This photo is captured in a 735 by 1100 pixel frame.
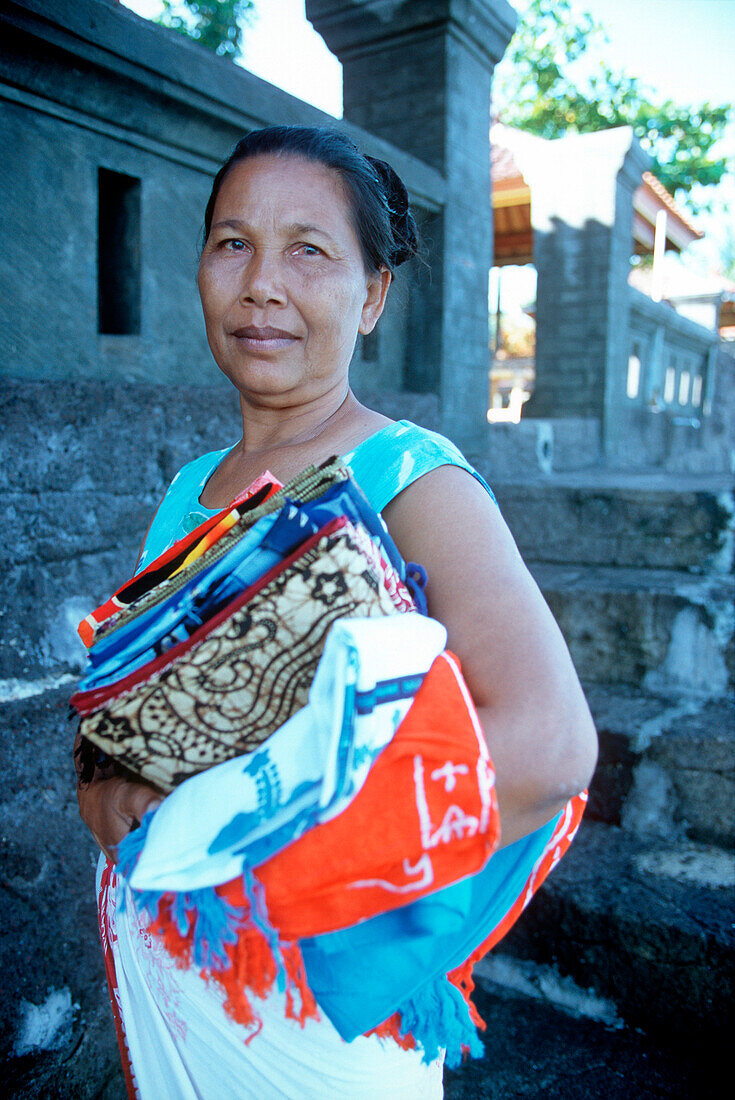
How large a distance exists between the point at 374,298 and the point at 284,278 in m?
0.21

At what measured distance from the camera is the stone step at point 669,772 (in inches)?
88.9

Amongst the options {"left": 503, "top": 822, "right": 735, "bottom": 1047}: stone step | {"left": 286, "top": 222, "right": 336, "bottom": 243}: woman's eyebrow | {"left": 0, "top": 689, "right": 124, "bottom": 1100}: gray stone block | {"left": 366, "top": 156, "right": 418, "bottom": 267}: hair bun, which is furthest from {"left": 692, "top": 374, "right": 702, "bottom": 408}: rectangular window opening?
{"left": 286, "top": 222, "right": 336, "bottom": 243}: woman's eyebrow

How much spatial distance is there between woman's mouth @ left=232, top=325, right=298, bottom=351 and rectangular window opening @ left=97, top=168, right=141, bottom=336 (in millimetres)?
1451

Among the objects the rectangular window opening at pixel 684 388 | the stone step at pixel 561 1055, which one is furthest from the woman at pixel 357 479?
the rectangular window opening at pixel 684 388

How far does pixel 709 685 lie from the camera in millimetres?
2539

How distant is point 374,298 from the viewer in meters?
1.23

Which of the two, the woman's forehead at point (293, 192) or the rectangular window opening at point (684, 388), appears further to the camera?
the rectangular window opening at point (684, 388)

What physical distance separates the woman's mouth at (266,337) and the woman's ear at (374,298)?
159mm

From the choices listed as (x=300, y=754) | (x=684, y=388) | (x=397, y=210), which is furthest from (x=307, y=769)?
(x=684, y=388)

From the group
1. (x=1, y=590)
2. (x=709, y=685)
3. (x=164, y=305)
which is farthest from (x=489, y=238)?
(x=1, y=590)

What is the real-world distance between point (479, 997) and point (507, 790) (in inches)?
73.3

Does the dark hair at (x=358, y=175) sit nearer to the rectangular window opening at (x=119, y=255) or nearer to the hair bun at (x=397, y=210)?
the hair bun at (x=397, y=210)

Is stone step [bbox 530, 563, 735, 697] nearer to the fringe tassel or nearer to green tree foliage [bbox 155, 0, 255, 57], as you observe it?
the fringe tassel

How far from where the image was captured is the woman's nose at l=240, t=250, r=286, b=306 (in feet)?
3.49
